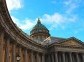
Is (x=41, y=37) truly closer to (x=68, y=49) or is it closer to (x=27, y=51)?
(x=68, y=49)

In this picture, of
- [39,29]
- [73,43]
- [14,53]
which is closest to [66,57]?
[73,43]

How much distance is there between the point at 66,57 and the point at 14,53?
33.4m

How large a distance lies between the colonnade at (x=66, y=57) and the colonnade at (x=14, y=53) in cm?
349

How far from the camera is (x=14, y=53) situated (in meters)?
58.8

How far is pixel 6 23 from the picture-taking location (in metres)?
51.5

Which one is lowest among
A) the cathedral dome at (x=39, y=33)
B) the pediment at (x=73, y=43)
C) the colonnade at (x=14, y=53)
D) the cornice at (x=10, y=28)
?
the colonnade at (x=14, y=53)

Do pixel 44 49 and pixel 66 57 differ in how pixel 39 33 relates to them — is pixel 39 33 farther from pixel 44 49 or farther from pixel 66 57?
pixel 44 49

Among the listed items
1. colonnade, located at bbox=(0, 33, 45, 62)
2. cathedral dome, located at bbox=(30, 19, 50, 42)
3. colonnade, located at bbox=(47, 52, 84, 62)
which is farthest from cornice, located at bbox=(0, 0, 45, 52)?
cathedral dome, located at bbox=(30, 19, 50, 42)

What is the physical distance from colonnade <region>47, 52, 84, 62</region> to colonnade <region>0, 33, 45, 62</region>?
3.49 metres

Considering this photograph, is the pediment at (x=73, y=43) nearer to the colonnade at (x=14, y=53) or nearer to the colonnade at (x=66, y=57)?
the colonnade at (x=66, y=57)

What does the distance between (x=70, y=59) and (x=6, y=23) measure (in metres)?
40.7

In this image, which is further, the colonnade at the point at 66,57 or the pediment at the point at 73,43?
the pediment at the point at 73,43

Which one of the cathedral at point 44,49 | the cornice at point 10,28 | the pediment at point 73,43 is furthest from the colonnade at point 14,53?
the pediment at point 73,43

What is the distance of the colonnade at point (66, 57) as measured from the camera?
84494mm
